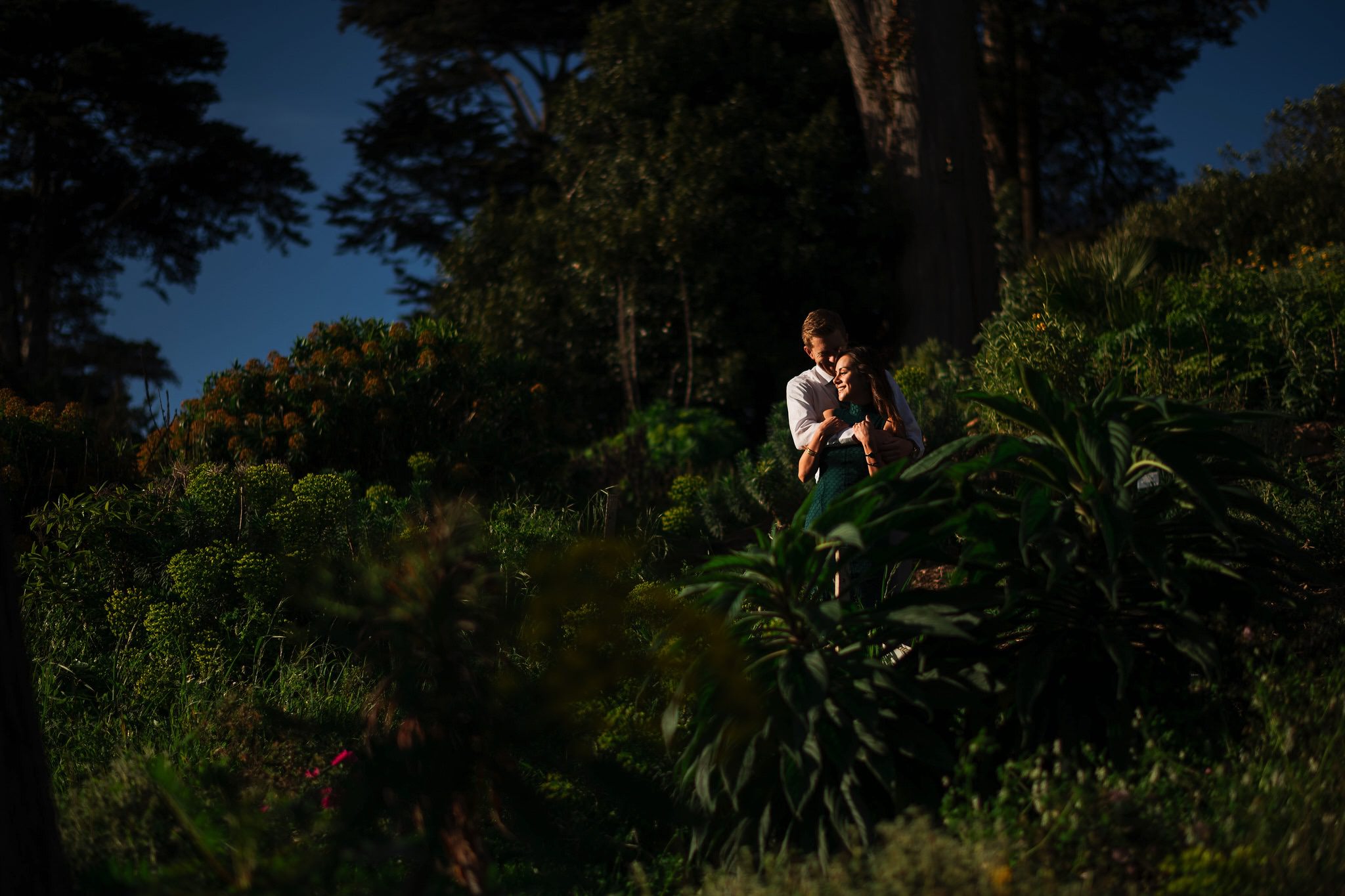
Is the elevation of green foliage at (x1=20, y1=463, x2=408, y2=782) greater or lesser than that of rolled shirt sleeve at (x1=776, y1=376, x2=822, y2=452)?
lesser

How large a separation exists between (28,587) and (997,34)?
16478mm

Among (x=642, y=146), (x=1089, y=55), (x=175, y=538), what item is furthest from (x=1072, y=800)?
(x=1089, y=55)

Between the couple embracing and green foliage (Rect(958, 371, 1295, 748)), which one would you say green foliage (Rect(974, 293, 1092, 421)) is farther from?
green foliage (Rect(958, 371, 1295, 748))

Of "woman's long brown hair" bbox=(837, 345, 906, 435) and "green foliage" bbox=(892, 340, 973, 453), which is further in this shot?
"green foliage" bbox=(892, 340, 973, 453)

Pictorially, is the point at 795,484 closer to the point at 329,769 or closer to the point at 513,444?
the point at 513,444

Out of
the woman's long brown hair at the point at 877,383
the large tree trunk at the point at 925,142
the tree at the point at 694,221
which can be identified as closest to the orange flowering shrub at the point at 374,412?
the tree at the point at 694,221

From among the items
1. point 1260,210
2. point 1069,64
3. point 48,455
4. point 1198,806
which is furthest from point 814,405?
point 1069,64

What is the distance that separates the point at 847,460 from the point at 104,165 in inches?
730

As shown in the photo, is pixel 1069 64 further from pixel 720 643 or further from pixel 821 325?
pixel 720 643

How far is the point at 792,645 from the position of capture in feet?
10.6

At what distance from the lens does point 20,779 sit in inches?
114

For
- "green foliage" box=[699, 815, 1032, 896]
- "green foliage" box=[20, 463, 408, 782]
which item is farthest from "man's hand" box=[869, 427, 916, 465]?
"green foliage" box=[20, 463, 408, 782]

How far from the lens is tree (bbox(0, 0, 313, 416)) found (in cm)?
1747

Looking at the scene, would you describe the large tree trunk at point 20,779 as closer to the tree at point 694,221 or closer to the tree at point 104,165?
the tree at point 694,221
